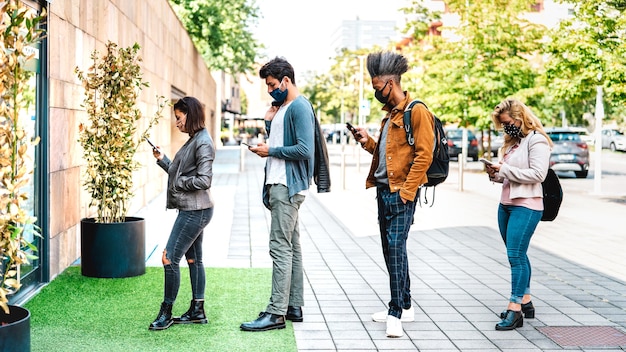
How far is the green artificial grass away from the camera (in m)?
5.62

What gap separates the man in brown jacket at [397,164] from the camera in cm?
579

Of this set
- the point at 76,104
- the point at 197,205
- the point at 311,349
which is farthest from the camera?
the point at 76,104

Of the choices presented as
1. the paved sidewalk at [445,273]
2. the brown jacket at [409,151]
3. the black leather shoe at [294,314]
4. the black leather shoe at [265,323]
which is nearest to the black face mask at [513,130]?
the brown jacket at [409,151]

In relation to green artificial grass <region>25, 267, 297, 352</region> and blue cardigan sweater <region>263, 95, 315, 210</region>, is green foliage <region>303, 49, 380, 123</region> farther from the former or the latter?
blue cardigan sweater <region>263, 95, 315, 210</region>

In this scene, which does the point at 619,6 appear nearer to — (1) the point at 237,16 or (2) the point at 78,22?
(2) the point at 78,22

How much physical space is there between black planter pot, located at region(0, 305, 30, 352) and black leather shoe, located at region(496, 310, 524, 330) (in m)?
3.46

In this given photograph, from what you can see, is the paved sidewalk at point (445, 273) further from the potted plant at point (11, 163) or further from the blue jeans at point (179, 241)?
the potted plant at point (11, 163)

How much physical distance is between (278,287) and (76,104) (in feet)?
13.7

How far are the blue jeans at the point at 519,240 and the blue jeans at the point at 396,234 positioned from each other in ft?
2.65

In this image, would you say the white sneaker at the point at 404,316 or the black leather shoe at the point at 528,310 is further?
the black leather shoe at the point at 528,310

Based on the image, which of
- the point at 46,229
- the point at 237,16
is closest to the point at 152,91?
the point at 46,229

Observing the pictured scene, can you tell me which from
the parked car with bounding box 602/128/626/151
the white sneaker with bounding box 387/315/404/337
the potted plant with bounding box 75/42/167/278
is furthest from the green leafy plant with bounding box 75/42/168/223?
the parked car with bounding box 602/128/626/151

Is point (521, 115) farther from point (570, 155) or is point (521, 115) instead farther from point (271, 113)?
point (570, 155)

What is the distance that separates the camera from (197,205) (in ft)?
19.9
